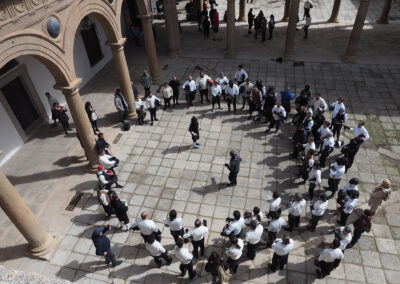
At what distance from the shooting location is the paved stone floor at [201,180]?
26.2 feet

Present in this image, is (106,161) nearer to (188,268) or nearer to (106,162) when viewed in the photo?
(106,162)

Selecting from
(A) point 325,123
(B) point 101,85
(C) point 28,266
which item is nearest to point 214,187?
(A) point 325,123

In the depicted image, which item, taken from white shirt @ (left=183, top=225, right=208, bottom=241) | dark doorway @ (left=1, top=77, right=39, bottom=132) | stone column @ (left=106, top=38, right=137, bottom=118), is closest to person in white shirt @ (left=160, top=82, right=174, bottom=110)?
stone column @ (left=106, top=38, right=137, bottom=118)

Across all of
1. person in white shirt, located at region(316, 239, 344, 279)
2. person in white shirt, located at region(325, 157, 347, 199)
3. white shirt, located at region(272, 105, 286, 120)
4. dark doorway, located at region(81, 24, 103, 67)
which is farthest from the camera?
dark doorway, located at region(81, 24, 103, 67)

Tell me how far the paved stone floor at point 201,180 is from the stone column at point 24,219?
0.40 m

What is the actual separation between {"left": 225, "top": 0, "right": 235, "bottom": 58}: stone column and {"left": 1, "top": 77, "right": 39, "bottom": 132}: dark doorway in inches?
409

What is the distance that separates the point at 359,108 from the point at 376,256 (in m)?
7.14

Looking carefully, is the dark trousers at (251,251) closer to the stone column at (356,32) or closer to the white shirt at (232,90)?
the white shirt at (232,90)

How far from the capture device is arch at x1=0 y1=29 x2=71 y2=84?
6941 mm

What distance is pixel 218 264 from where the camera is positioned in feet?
21.4

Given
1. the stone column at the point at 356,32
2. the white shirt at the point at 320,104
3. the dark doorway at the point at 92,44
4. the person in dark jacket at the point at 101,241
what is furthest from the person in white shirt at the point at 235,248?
the stone column at the point at 356,32

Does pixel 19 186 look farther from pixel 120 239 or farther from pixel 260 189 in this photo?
pixel 260 189

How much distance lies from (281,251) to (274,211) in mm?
1083

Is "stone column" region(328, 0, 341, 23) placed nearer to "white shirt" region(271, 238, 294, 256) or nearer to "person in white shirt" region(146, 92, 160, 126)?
"person in white shirt" region(146, 92, 160, 126)
